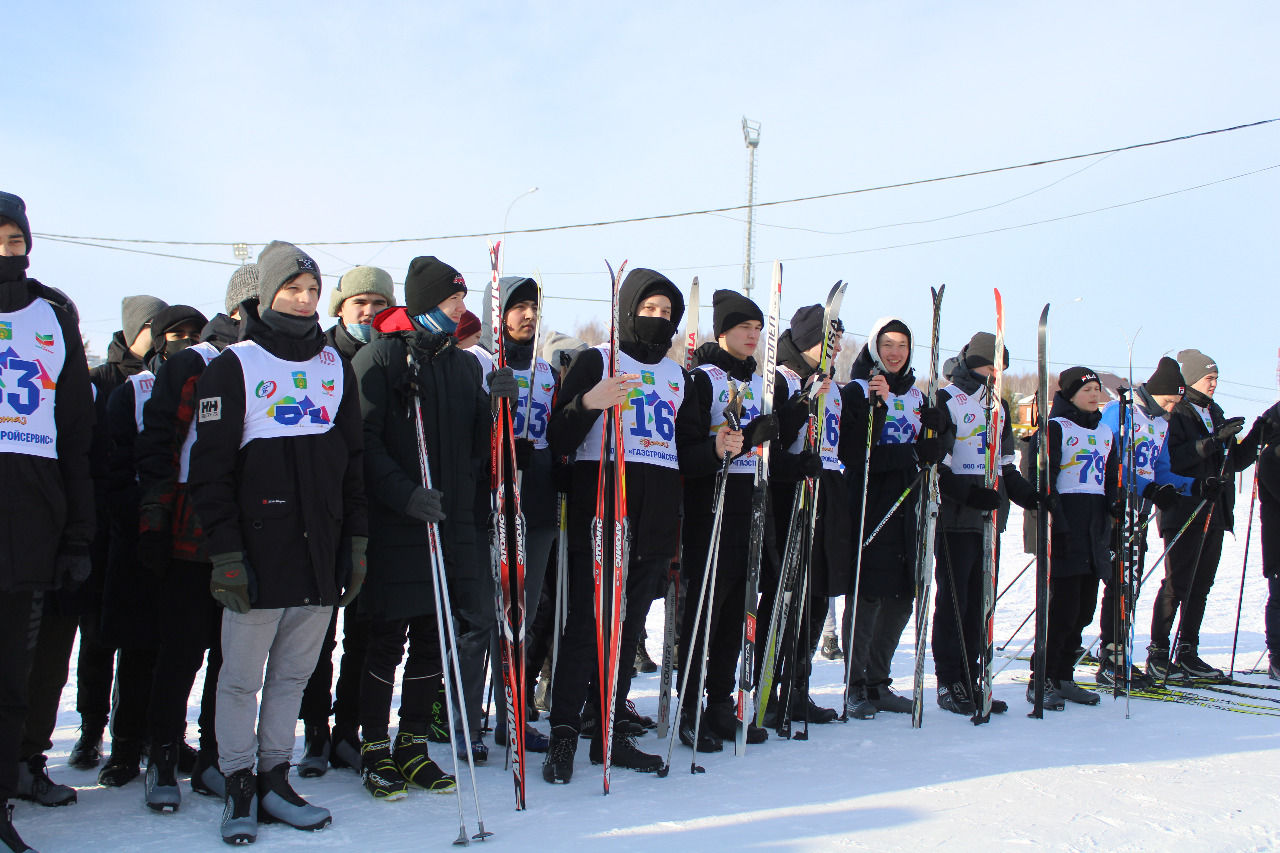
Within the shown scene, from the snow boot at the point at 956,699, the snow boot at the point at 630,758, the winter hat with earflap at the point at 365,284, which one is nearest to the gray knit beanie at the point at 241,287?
the winter hat with earflap at the point at 365,284

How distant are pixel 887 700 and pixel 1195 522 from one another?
3.00 meters

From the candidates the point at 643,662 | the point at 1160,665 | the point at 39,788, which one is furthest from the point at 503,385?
the point at 1160,665

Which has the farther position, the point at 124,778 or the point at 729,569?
the point at 729,569

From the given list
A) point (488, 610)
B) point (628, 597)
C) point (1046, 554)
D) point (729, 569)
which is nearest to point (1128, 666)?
point (1046, 554)

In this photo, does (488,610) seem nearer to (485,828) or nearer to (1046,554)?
(485,828)

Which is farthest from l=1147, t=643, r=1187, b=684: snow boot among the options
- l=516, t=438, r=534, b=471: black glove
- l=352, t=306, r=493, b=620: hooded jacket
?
l=352, t=306, r=493, b=620: hooded jacket

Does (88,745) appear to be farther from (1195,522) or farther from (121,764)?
(1195,522)

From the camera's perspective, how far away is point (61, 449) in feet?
10.2

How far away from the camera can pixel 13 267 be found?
9.83 ft

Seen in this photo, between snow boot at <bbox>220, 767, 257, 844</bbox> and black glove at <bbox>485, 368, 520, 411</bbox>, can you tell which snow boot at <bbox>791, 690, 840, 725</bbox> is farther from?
snow boot at <bbox>220, 767, 257, 844</bbox>

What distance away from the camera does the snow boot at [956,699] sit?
541 centimetres

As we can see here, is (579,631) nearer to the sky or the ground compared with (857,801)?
nearer to the sky

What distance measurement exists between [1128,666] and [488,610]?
3687 mm

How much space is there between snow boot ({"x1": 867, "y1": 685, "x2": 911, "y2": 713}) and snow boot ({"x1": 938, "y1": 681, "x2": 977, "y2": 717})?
0.70 feet
